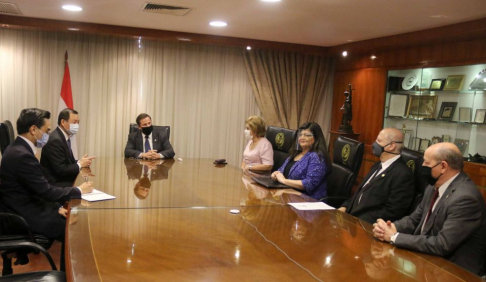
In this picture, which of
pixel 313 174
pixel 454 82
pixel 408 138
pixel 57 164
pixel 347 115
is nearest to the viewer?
pixel 313 174

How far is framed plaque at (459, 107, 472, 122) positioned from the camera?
4.43 metres

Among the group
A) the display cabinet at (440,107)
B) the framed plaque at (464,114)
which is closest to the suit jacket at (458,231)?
the display cabinet at (440,107)

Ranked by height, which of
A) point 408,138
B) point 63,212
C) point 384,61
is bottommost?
point 63,212

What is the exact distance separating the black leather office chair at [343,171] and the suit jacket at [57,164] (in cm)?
209

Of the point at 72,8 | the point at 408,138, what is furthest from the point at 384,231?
the point at 72,8

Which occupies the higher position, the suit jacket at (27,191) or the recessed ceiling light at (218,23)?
the recessed ceiling light at (218,23)

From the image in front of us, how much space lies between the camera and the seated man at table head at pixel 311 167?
333 centimetres

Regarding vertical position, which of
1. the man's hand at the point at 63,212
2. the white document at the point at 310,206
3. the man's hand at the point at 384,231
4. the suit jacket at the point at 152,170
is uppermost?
the man's hand at the point at 384,231

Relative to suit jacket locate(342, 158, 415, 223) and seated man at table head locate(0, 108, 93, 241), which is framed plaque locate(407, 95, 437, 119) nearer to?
suit jacket locate(342, 158, 415, 223)

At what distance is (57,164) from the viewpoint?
136 inches

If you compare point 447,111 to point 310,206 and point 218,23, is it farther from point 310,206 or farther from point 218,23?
point 310,206

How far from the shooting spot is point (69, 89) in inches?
219

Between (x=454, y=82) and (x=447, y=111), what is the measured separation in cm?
32

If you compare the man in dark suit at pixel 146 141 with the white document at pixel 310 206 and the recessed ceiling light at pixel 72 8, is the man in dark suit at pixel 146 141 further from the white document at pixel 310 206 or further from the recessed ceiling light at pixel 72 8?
the white document at pixel 310 206
